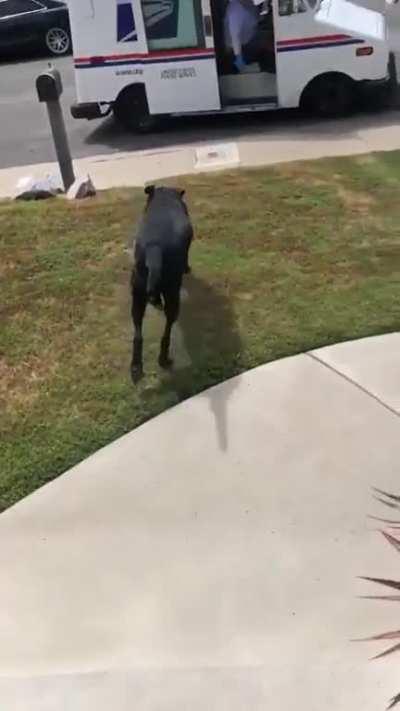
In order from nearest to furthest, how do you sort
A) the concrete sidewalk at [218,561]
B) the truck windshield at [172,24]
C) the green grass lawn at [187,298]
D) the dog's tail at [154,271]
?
the concrete sidewalk at [218,561] → the dog's tail at [154,271] → the green grass lawn at [187,298] → the truck windshield at [172,24]

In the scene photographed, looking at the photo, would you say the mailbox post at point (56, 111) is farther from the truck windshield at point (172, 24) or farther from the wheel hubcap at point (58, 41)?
the wheel hubcap at point (58, 41)

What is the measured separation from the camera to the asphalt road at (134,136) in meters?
11.3

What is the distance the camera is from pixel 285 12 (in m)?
11.1

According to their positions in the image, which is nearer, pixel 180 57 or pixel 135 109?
pixel 180 57

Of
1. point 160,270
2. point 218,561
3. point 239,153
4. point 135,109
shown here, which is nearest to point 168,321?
point 160,270

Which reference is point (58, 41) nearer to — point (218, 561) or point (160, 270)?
point (160, 270)

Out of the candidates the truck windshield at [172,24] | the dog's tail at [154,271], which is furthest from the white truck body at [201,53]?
the dog's tail at [154,271]

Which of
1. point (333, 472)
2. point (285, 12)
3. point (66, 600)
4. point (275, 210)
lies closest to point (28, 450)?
point (66, 600)

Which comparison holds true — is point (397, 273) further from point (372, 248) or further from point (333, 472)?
point (333, 472)

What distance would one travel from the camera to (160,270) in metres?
5.25

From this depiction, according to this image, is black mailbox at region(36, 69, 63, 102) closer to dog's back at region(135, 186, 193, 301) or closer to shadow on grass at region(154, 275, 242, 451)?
shadow on grass at region(154, 275, 242, 451)

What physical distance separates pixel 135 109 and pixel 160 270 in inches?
289

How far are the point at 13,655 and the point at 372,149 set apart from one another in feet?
24.7

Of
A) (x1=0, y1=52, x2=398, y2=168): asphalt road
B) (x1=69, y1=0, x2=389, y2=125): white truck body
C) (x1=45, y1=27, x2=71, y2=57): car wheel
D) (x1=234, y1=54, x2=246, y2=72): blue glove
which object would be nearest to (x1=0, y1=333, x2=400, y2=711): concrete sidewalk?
(x1=0, y1=52, x2=398, y2=168): asphalt road
